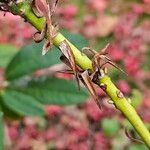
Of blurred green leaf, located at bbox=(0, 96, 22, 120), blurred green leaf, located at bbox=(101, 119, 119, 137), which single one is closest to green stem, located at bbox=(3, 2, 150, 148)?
blurred green leaf, located at bbox=(0, 96, 22, 120)

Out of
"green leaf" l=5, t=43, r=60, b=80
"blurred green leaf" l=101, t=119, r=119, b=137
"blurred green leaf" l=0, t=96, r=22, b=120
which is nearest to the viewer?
"green leaf" l=5, t=43, r=60, b=80

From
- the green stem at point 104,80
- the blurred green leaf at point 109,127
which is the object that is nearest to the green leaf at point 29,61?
the green stem at point 104,80

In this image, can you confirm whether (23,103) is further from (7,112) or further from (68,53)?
(68,53)

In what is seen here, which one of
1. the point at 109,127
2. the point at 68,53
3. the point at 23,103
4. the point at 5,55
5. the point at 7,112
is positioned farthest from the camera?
the point at 109,127

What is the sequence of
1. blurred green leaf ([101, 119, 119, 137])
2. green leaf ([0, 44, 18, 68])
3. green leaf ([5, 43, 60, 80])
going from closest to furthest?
green leaf ([5, 43, 60, 80]), green leaf ([0, 44, 18, 68]), blurred green leaf ([101, 119, 119, 137])

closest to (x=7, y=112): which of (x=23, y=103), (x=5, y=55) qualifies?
(x=23, y=103)

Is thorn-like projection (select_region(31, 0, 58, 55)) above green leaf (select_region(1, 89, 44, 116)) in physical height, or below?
below

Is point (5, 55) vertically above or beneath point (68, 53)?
above

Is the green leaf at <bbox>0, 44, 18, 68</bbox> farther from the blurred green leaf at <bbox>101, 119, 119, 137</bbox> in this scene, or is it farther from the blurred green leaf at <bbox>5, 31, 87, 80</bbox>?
the blurred green leaf at <bbox>101, 119, 119, 137</bbox>
